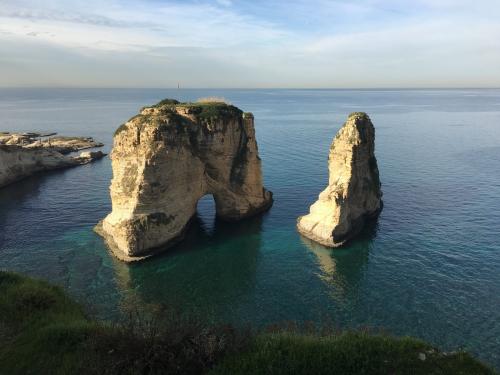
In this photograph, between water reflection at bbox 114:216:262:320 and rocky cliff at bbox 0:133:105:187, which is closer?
water reflection at bbox 114:216:262:320

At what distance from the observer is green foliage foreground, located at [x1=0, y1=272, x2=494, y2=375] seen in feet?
51.1

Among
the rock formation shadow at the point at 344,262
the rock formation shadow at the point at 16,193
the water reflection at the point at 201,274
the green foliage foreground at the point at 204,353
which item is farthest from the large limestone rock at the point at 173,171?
the green foliage foreground at the point at 204,353

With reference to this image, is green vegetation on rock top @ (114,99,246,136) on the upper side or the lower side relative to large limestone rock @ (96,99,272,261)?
upper

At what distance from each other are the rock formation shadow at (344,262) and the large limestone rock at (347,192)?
93 cm

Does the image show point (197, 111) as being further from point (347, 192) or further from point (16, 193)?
point (16, 193)

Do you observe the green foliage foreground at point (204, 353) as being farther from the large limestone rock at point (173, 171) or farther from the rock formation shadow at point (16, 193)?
the rock formation shadow at point (16, 193)

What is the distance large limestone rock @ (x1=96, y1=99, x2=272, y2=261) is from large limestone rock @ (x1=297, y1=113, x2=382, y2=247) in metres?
9.72

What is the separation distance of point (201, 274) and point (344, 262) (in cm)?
1377

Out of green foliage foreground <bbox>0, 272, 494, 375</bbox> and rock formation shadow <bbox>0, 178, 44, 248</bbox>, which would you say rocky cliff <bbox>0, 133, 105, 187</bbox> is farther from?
green foliage foreground <bbox>0, 272, 494, 375</bbox>

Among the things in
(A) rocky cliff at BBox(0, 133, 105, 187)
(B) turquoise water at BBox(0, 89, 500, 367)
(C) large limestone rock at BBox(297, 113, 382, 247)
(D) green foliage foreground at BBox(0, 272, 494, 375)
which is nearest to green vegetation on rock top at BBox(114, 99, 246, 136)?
(B) turquoise water at BBox(0, 89, 500, 367)

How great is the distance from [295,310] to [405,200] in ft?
97.7

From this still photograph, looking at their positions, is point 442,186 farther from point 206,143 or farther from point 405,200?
point 206,143

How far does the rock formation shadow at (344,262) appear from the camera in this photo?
106 feet

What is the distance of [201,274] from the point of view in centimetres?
3488
